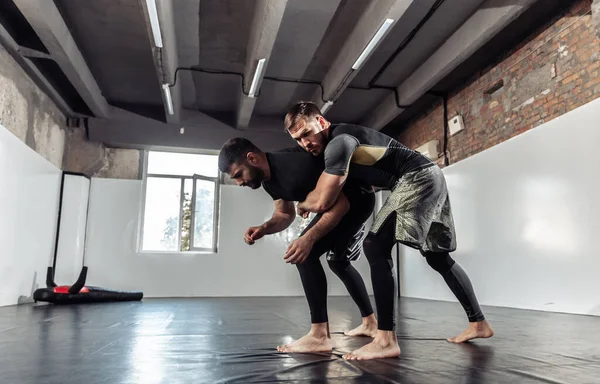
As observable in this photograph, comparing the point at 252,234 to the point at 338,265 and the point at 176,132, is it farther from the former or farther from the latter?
the point at 176,132

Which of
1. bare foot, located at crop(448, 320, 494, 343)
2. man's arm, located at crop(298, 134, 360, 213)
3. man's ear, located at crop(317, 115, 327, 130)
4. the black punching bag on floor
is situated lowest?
the black punching bag on floor

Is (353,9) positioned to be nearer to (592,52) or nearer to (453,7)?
(453,7)

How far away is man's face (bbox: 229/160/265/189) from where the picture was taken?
6.32 ft

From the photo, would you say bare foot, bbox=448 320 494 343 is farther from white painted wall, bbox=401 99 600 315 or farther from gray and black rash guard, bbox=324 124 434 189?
white painted wall, bbox=401 99 600 315

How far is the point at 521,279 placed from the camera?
4.41 meters

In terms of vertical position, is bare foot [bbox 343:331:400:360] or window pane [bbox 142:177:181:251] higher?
window pane [bbox 142:177:181:251]

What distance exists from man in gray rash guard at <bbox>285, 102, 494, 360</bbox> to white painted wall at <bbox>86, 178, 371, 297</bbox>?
17.7 ft

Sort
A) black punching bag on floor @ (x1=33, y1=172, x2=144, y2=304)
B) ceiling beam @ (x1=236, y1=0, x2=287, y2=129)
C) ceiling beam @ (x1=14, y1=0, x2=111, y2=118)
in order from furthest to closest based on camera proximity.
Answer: black punching bag on floor @ (x1=33, y1=172, x2=144, y2=304)
ceiling beam @ (x1=236, y1=0, x2=287, y2=129)
ceiling beam @ (x1=14, y1=0, x2=111, y2=118)

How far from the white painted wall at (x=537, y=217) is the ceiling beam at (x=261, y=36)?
275 centimetres

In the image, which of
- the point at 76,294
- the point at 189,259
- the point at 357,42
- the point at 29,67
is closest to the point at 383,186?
the point at 357,42

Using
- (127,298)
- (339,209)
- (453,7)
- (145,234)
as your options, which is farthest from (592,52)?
(145,234)

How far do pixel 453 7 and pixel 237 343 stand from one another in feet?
13.5

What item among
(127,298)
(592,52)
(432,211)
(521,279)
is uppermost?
(592,52)

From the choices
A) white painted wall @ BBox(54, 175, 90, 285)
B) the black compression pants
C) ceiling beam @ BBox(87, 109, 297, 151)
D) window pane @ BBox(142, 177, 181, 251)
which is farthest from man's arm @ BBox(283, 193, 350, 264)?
window pane @ BBox(142, 177, 181, 251)
